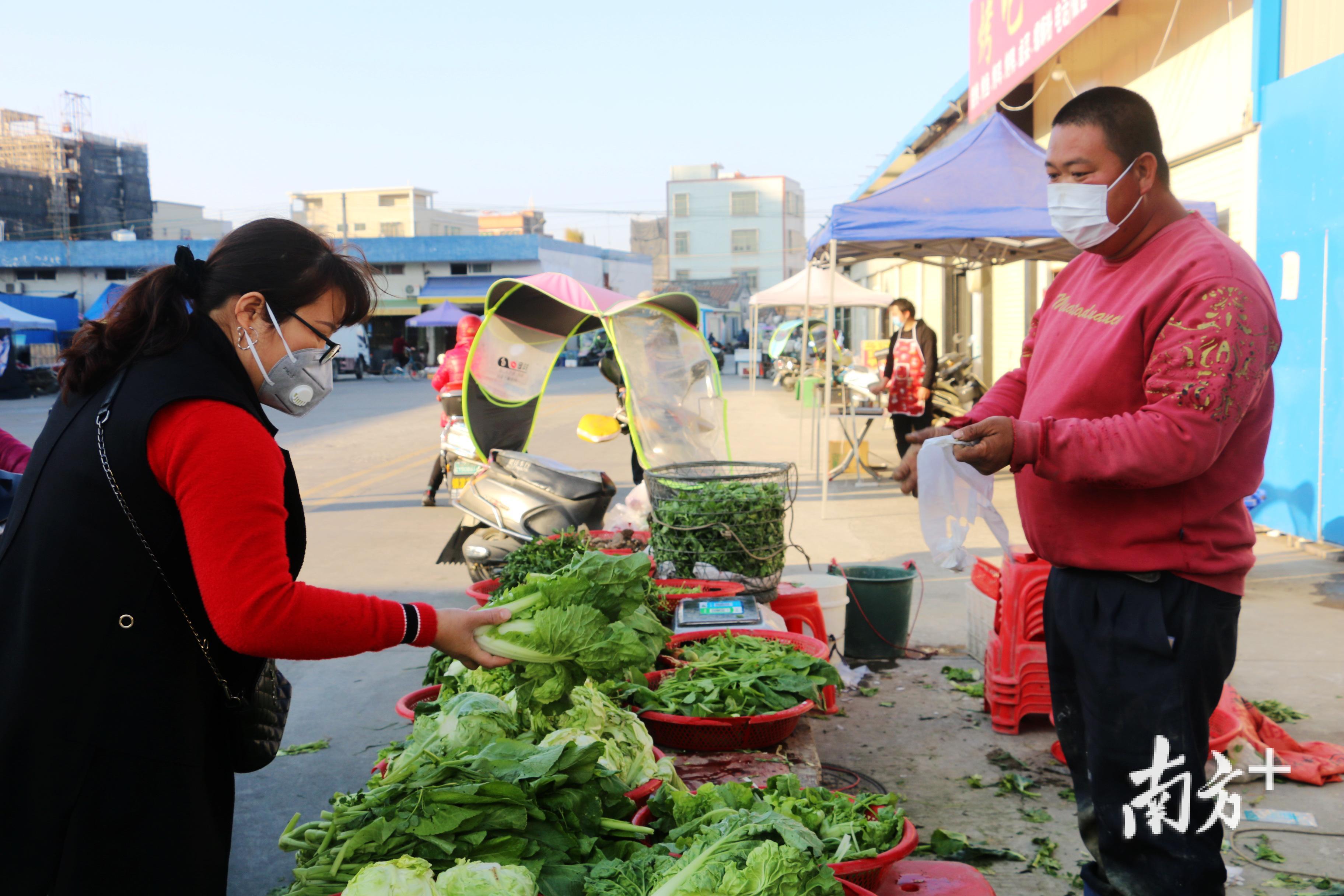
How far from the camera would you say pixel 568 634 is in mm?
2658

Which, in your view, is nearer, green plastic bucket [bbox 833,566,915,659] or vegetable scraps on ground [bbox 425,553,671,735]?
vegetable scraps on ground [bbox 425,553,671,735]

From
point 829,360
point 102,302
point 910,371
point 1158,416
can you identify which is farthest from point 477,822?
point 102,302

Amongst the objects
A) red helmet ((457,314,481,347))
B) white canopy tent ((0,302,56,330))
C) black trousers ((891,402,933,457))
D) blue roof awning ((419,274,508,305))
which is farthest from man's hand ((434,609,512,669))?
blue roof awning ((419,274,508,305))

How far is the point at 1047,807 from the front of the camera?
151 inches

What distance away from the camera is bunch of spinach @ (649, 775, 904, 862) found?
2.20 metres

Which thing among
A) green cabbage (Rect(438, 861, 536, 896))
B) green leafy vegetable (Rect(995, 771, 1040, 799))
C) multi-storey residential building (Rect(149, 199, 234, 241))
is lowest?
green leafy vegetable (Rect(995, 771, 1040, 799))

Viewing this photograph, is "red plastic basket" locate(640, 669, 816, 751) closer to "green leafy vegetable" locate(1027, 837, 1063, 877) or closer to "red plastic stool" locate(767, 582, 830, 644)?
"green leafy vegetable" locate(1027, 837, 1063, 877)

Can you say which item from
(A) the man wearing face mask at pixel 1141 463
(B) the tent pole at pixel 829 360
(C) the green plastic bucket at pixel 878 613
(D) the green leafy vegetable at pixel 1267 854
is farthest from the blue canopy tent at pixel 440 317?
(A) the man wearing face mask at pixel 1141 463

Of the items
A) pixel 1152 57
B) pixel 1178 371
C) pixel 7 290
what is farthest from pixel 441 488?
pixel 7 290

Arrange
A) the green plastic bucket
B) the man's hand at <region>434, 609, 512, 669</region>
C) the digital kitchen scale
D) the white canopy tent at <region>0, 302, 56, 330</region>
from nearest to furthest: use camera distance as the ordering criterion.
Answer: the man's hand at <region>434, 609, 512, 669</region> → the digital kitchen scale → the green plastic bucket → the white canopy tent at <region>0, 302, 56, 330</region>

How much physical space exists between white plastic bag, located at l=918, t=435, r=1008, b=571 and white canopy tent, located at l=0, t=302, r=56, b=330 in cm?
3219

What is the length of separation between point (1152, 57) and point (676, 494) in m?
8.97

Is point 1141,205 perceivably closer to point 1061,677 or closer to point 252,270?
point 1061,677

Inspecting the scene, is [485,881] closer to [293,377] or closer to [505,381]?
[293,377]
